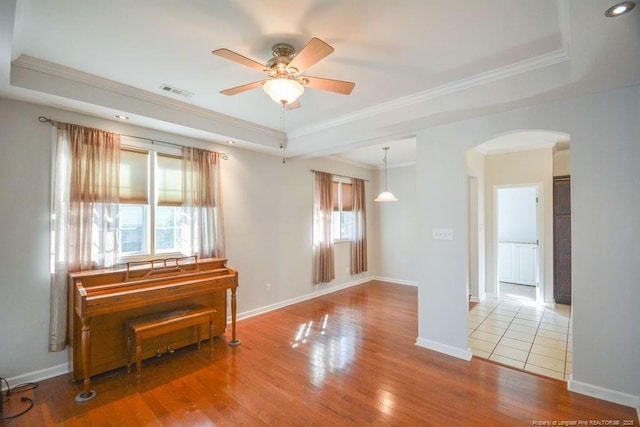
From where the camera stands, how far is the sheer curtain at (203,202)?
147 inches

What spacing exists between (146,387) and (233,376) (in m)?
0.77

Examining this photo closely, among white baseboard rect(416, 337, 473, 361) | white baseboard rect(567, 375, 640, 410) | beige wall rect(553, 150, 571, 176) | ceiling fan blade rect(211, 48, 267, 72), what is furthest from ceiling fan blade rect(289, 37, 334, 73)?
beige wall rect(553, 150, 571, 176)

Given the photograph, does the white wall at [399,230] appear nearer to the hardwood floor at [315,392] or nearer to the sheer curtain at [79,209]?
the hardwood floor at [315,392]

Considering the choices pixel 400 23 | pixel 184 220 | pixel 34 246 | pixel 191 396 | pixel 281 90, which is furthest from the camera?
pixel 184 220

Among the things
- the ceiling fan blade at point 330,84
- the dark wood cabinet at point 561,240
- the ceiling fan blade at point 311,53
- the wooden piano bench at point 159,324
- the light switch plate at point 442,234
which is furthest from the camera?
the dark wood cabinet at point 561,240

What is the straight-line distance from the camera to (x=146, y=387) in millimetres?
2611

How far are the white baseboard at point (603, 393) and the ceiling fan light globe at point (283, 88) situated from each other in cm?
340

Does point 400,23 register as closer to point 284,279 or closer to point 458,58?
point 458,58

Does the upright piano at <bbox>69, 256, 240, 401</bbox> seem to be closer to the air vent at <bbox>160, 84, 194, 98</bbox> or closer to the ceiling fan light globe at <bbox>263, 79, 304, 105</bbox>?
the air vent at <bbox>160, 84, 194, 98</bbox>

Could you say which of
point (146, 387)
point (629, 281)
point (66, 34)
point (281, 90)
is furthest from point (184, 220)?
point (629, 281)

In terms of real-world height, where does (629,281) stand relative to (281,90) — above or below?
below

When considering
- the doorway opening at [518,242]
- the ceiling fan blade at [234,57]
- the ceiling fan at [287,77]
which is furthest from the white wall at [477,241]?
the ceiling fan blade at [234,57]

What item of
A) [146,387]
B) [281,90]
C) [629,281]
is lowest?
[146,387]

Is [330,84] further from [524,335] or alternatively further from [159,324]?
[524,335]
